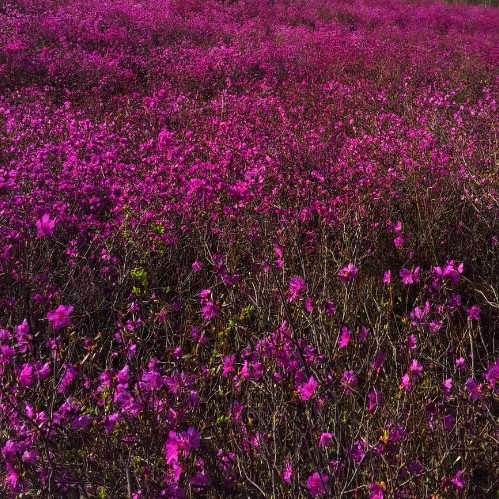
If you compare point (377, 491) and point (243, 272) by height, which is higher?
point (377, 491)

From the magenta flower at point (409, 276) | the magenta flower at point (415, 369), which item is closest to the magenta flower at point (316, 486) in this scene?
the magenta flower at point (415, 369)

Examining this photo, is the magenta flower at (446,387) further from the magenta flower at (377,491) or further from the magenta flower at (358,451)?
the magenta flower at (377,491)

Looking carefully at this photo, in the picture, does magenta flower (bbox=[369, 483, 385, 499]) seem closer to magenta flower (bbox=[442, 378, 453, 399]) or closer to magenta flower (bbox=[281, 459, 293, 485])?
magenta flower (bbox=[281, 459, 293, 485])

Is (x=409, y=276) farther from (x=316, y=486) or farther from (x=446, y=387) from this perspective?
(x=316, y=486)

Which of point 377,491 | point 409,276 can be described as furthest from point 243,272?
point 377,491

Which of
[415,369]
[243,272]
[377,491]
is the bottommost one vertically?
[243,272]

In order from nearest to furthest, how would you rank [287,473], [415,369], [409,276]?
1. [287,473]
2. [415,369]
3. [409,276]

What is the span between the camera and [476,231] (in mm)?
3680

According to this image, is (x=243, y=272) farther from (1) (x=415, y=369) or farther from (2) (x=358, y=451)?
(2) (x=358, y=451)

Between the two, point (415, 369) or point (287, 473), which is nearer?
point (287, 473)

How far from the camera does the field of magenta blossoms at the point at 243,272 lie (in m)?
1.73

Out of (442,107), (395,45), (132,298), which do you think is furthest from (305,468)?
(395,45)

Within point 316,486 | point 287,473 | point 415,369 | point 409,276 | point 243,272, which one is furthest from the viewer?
point 243,272

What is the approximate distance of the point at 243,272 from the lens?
326cm
